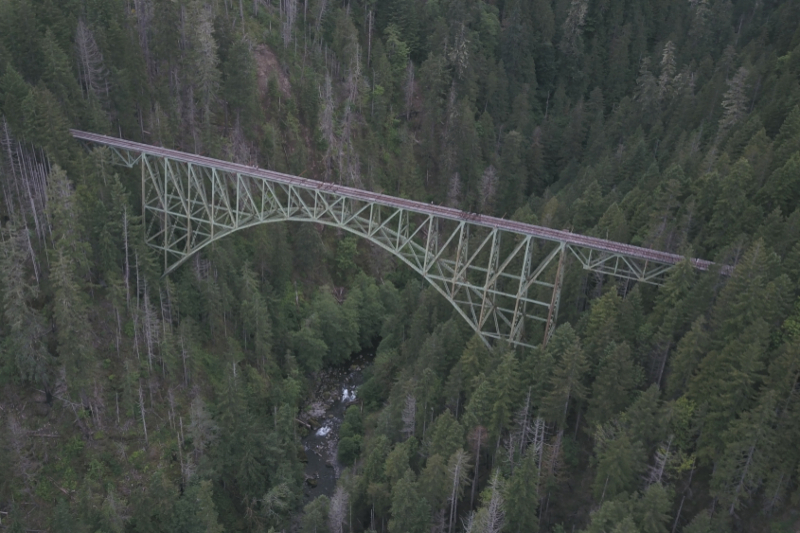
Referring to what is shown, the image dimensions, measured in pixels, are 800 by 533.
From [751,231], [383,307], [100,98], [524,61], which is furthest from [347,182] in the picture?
[751,231]

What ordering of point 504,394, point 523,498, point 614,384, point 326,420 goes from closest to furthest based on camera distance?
point 523,498 → point 614,384 → point 504,394 → point 326,420

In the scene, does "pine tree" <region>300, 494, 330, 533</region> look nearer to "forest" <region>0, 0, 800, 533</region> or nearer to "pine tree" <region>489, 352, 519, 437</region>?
"forest" <region>0, 0, 800, 533</region>

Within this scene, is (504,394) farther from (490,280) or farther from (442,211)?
(442,211)

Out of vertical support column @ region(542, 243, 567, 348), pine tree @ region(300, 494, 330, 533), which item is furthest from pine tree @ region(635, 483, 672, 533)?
pine tree @ region(300, 494, 330, 533)

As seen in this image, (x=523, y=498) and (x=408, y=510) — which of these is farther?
(x=408, y=510)

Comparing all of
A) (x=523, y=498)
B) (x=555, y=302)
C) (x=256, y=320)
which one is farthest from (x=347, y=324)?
(x=523, y=498)

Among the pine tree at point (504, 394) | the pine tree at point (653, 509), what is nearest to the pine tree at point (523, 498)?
the pine tree at point (504, 394)

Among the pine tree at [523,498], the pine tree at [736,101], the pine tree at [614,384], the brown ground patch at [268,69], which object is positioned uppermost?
the pine tree at [736,101]

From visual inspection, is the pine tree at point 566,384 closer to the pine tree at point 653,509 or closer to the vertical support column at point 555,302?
the vertical support column at point 555,302
